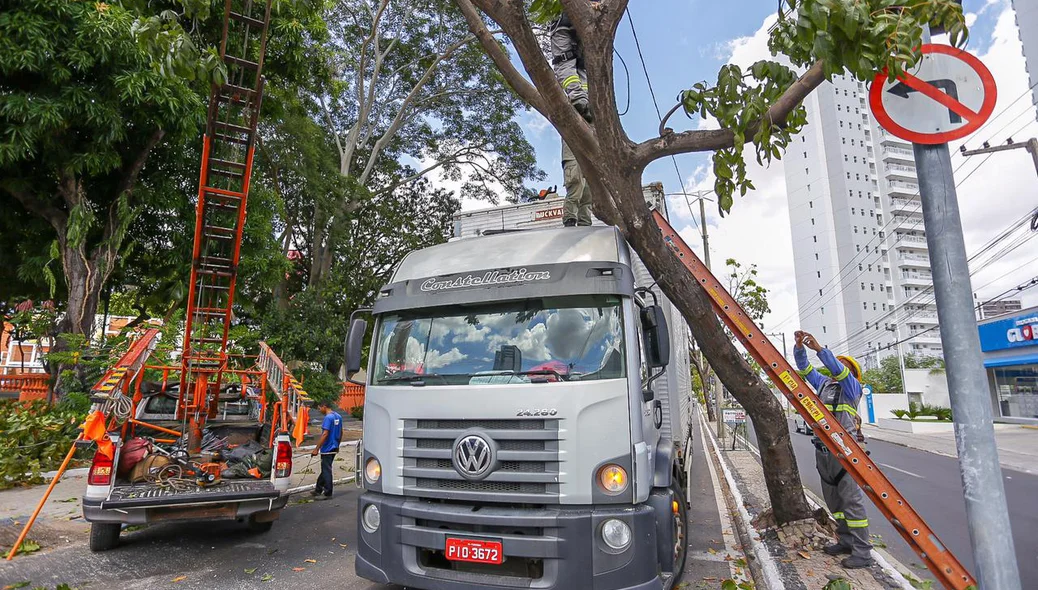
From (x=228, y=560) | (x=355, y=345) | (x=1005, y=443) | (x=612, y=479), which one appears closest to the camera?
(x=612, y=479)

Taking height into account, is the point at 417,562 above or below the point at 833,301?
below

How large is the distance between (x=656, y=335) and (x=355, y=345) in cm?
249

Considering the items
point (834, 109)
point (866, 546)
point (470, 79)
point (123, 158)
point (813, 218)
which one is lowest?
point (866, 546)

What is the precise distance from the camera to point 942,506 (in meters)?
8.55

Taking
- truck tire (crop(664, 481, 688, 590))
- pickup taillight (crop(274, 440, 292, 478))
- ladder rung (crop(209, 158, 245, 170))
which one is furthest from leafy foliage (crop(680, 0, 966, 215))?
ladder rung (crop(209, 158, 245, 170))

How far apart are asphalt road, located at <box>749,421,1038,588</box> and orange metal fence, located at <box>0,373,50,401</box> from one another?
22.8 m

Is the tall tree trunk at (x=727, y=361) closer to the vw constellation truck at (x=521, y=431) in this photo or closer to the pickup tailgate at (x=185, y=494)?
the vw constellation truck at (x=521, y=431)

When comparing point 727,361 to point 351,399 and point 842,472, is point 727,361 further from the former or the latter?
point 351,399

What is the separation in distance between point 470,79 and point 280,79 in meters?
9.47

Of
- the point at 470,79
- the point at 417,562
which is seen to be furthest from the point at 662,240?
the point at 470,79

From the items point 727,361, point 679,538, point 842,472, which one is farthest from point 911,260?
point 679,538

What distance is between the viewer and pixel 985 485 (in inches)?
96.7

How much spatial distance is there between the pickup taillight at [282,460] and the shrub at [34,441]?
5.89 meters

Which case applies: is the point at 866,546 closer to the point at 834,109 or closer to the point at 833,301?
the point at 833,301
